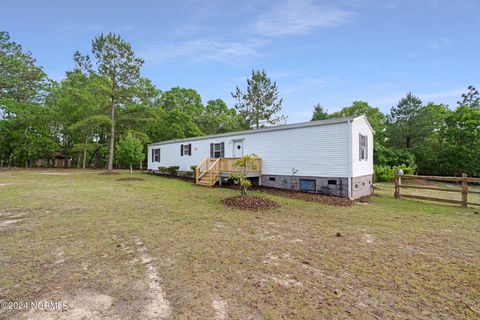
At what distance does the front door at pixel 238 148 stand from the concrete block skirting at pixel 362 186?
6.39 meters

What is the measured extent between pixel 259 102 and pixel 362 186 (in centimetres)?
2030

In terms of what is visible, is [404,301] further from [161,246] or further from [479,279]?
[161,246]

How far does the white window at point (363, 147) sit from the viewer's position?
34.1 feet

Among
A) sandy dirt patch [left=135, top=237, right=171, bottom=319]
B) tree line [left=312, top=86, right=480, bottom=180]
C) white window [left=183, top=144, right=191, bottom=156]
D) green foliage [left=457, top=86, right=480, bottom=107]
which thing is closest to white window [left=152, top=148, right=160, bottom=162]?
white window [left=183, top=144, right=191, bottom=156]

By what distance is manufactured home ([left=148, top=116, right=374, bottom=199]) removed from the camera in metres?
9.42

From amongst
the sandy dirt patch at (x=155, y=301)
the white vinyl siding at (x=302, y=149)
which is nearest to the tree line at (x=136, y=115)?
the white vinyl siding at (x=302, y=149)

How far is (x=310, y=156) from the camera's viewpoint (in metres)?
10.4

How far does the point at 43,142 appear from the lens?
26.6 m

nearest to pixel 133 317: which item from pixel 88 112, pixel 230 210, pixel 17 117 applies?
pixel 230 210

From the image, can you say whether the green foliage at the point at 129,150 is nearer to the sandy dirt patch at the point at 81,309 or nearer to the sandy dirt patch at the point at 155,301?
the sandy dirt patch at the point at 155,301

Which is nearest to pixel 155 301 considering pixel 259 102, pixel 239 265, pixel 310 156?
pixel 239 265

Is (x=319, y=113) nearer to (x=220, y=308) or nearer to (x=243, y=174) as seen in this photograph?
(x=243, y=174)

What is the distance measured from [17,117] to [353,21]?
108 ft

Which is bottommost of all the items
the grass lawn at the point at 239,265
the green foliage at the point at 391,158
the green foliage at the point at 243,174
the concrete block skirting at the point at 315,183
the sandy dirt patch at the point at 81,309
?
the grass lawn at the point at 239,265
